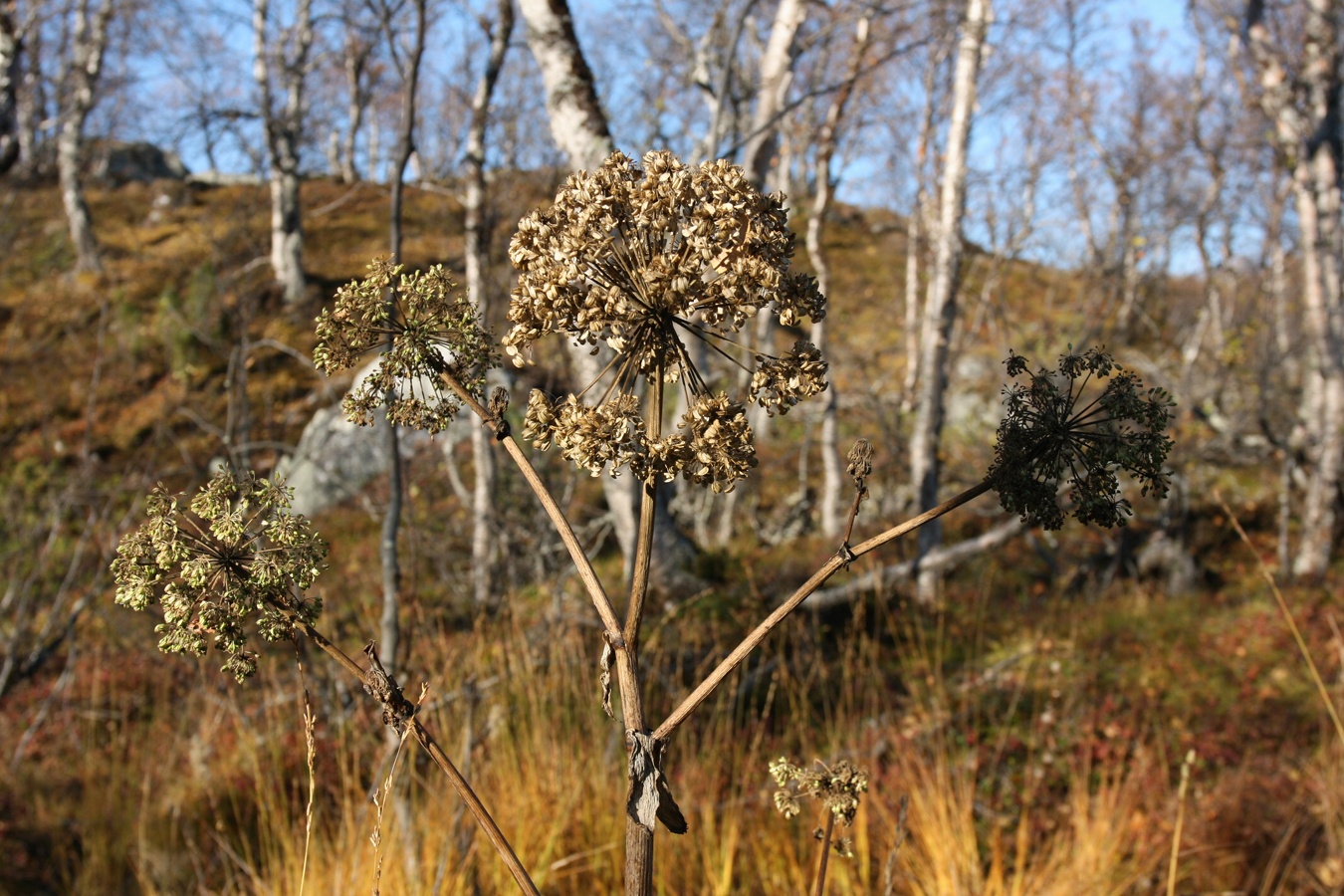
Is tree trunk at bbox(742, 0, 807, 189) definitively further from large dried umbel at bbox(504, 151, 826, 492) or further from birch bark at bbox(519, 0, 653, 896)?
large dried umbel at bbox(504, 151, 826, 492)

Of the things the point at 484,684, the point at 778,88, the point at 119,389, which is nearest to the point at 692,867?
the point at 484,684

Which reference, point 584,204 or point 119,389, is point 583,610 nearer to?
point 584,204

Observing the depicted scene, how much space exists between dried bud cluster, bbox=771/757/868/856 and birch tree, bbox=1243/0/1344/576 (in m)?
10.4

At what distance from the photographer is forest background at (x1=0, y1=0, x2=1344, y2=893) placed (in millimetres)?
3770

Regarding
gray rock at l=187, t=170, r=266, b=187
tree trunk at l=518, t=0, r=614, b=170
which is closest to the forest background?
tree trunk at l=518, t=0, r=614, b=170

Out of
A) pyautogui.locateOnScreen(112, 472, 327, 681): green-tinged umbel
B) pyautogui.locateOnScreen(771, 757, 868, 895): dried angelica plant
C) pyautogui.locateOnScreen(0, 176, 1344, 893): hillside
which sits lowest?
pyautogui.locateOnScreen(0, 176, 1344, 893): hillside

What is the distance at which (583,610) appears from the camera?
6684mm

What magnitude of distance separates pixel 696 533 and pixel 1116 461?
1012 cm

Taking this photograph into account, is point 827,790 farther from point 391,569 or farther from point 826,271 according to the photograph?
point 826,271

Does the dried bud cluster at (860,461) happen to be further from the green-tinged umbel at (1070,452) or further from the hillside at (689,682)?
the hillside at (689,682)

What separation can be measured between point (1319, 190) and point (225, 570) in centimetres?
1146

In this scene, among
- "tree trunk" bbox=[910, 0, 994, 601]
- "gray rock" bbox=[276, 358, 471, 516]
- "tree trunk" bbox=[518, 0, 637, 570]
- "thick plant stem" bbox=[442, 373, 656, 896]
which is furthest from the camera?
"gray rock" bbox=[276, 358, 471, 516]

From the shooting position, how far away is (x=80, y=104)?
61.0 feet

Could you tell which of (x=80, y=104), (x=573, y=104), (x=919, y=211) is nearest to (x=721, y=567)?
(x=573, y=104)
